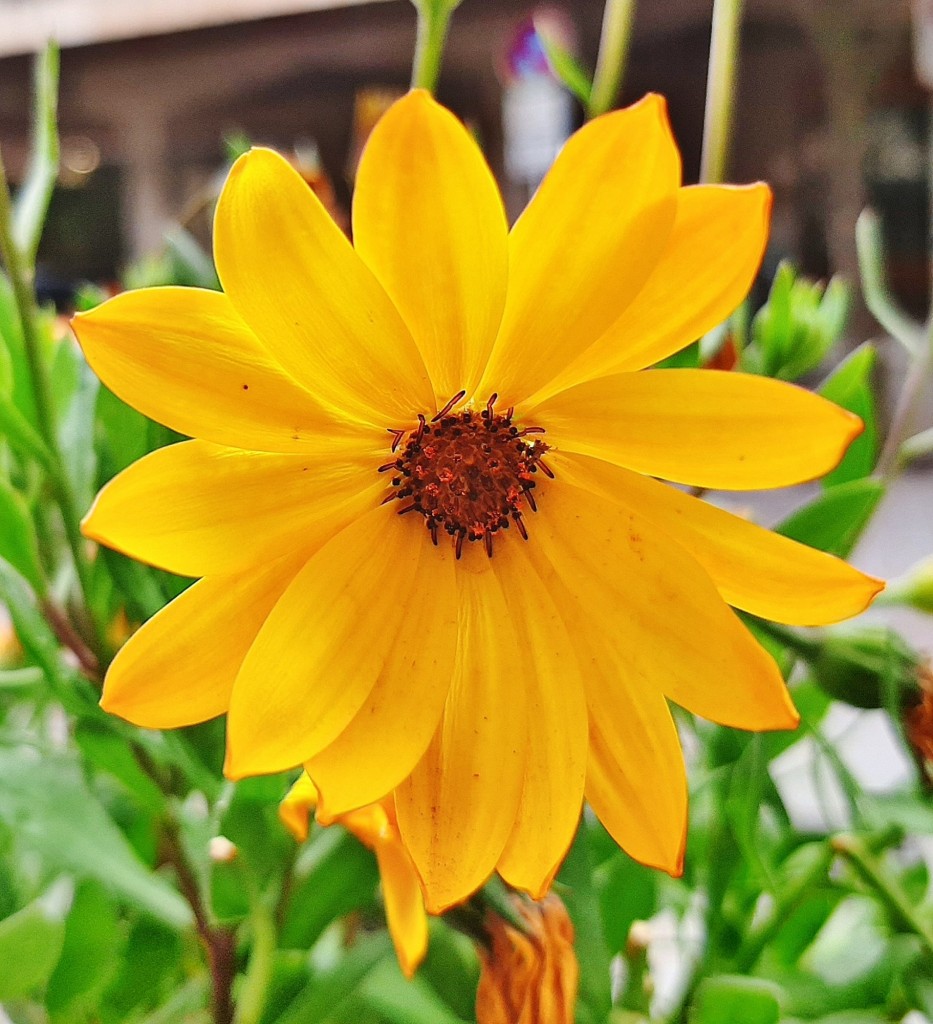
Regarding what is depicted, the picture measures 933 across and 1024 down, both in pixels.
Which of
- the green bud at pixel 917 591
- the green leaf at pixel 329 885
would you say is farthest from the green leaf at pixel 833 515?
the green leaf at pixel 329 885

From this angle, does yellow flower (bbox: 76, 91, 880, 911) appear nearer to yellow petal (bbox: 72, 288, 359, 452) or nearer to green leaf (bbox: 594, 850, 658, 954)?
yellow petal (bbox: 72, 288, 359, 452)

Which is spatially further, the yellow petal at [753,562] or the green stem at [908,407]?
the green stem at [908,407]

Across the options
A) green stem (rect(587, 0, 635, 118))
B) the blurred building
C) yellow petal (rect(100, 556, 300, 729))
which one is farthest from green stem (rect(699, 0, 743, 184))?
the blurred building

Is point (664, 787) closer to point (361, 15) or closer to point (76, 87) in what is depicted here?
point (361, 15)

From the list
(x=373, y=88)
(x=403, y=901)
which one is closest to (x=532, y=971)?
(x=403, y=901)

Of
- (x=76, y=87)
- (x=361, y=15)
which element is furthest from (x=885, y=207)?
(x=76, y=87)

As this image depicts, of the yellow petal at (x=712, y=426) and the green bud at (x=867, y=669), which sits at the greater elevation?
the yellow petal at (x=712, y=426)

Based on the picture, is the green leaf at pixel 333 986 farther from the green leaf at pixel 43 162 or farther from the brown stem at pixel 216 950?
the green leaf at pixel 43 162

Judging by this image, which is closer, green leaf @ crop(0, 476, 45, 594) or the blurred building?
green leaf @ crop(0, 476, 45, 594)
